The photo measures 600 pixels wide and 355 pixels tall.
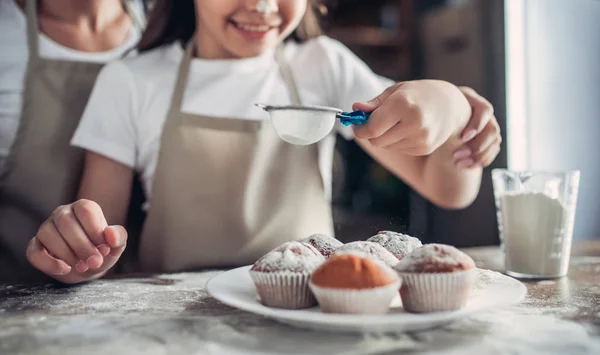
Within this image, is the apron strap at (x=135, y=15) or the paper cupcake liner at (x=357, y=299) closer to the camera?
the paper cupcake liner at (x=357, y=299)

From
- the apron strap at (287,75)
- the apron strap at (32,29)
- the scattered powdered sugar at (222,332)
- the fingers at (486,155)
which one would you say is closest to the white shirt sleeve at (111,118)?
the apron strap at (32,29)

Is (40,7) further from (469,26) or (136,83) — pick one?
(469,26)

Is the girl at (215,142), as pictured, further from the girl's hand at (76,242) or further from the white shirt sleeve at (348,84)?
the girl's hand at (76,242)

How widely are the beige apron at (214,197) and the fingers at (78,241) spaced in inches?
12.8

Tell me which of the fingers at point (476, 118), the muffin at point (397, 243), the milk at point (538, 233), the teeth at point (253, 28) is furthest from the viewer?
the teeth at point (253, 28)

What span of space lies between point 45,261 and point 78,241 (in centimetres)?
7

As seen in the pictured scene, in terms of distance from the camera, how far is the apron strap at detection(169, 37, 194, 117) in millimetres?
1041

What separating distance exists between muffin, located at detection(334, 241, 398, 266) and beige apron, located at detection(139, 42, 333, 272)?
438mm

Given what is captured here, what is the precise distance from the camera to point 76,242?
27.0 inches

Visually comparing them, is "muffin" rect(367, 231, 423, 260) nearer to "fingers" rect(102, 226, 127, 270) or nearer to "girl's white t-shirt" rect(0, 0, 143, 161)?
"fingers" rect(102, 226, 127, 270)

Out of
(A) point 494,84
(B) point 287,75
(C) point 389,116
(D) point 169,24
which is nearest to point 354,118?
(C) point 389,116

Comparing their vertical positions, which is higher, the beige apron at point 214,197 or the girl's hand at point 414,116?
the girl's hand at point 414,116

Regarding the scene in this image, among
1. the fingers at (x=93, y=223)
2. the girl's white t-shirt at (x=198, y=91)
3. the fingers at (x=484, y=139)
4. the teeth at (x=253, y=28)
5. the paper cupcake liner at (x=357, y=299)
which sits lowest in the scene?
the paper cupcake liner at (x=357, y=299)

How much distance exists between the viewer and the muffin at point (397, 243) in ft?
2.10
